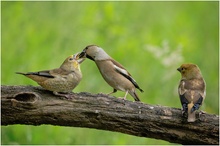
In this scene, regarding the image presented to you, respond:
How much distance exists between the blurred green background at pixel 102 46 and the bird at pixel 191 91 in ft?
5.91

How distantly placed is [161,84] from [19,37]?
2.82 m

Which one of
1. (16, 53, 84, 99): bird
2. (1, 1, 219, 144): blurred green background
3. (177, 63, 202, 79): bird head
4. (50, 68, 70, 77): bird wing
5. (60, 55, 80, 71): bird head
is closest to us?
(16, 53, 84, 99): bird

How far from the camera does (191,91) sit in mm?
7984

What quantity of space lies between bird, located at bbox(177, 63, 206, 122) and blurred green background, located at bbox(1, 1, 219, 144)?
71.0 inches

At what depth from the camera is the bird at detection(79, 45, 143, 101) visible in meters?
8.74

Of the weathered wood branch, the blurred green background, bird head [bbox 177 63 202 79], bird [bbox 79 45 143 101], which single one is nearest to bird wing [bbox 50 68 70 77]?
the weathered wood branch

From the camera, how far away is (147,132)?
7672 millimetres

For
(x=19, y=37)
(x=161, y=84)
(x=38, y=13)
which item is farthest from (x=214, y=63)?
(x=19, y=37)

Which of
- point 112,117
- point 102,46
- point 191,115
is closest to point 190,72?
point 191,115

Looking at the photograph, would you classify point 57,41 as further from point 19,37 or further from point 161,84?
point 161,84

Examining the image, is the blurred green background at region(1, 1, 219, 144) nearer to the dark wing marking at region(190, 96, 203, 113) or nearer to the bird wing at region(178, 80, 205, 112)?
the bird wing at region(178, 80, 205, 112)

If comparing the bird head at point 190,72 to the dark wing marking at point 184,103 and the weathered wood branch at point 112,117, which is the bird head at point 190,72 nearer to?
the dark wing marking at point 184,103

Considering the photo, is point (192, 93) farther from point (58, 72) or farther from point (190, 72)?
point (58, 72)

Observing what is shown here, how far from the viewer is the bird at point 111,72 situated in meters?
8.74
